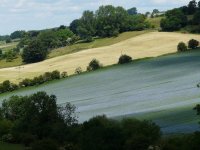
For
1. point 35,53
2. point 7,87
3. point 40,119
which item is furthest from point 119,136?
point 35,53

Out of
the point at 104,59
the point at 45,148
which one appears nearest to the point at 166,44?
the point at 104,59

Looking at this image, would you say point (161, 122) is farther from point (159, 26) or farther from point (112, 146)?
point (159, 26)

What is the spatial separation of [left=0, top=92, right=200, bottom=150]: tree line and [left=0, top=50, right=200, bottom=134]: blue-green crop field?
10.00 m

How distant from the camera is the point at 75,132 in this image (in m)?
56.9

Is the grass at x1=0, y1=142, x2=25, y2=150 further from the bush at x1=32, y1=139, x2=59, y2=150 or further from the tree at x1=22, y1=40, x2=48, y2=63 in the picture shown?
the tree at x1=22, y1=40, x2=48, y2=63

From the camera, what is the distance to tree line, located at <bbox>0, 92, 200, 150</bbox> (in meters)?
48.8

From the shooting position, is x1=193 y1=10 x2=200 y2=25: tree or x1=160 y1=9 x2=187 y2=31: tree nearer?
x1=193 y1=10 x2=200 y2=25: tree

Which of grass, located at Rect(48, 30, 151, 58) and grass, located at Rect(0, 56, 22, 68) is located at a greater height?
grass, located at Rect(48, 30, 151, 58)

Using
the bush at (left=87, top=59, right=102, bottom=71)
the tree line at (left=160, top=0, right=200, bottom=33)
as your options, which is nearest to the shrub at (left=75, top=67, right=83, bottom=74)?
the bush at (left=87, top=59, right=102, bottom=71)

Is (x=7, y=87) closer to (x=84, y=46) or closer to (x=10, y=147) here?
(x=84, y=46)

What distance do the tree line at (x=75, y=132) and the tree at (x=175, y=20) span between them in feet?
345

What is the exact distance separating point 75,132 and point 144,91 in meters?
41.0

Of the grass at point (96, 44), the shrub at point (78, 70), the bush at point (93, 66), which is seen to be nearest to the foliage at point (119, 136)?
the shrub at point (78, 70)

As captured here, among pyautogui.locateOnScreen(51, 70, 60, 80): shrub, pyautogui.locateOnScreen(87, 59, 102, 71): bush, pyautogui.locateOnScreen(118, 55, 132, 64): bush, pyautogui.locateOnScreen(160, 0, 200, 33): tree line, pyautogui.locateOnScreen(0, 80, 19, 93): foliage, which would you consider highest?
pyautogui.locateOnScreen(160, 0, 200, 33): tree line
